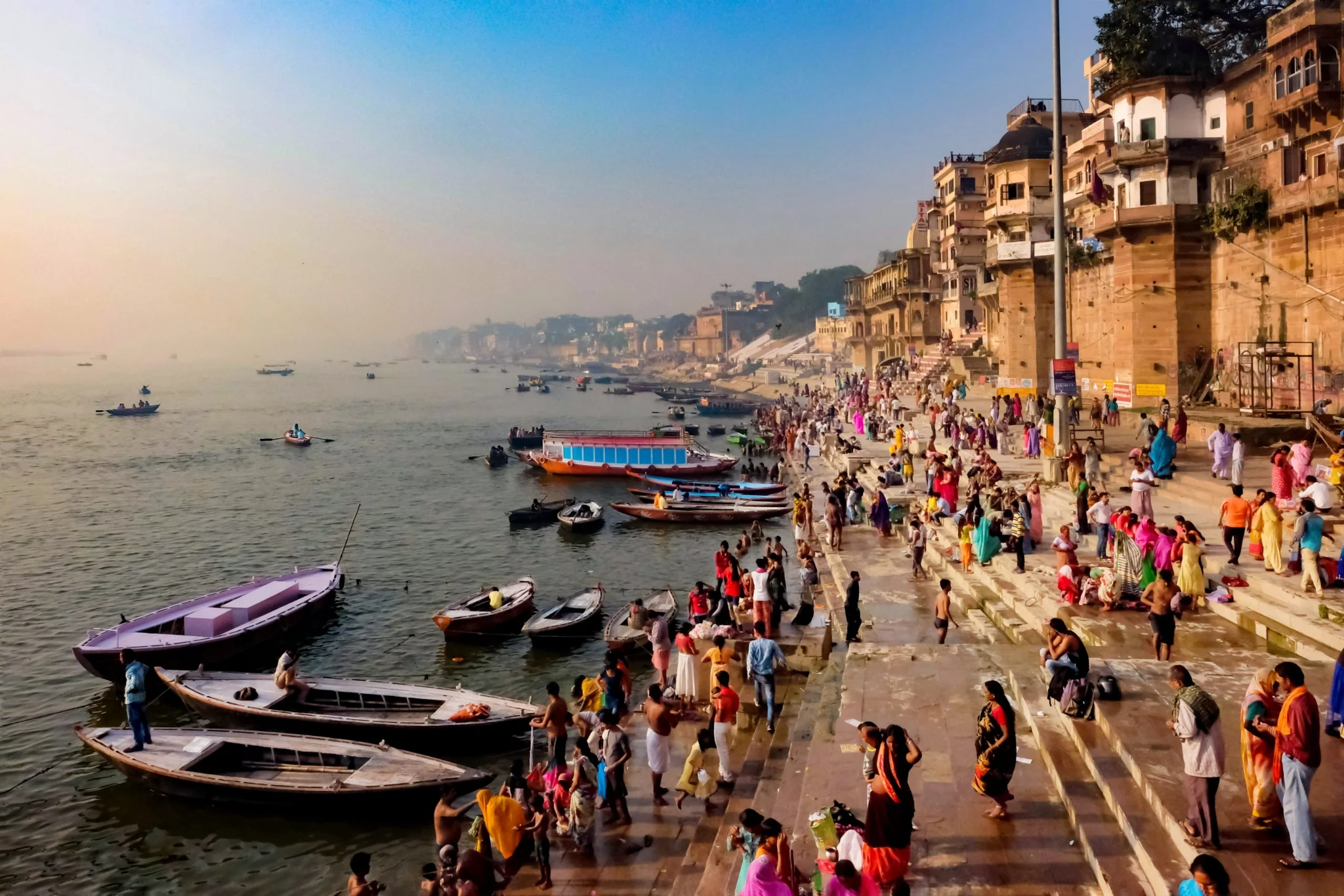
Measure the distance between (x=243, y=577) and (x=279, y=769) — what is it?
15.2m

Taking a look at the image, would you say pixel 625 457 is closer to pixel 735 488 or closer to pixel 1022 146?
pixel 735 488

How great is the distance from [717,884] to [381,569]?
2029 centimetres

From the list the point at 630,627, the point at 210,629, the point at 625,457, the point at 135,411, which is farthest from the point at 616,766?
the point at 135,411

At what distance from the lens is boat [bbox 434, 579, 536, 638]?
17453mm

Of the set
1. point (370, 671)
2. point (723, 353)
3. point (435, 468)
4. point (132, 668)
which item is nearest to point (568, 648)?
point (370, 671)

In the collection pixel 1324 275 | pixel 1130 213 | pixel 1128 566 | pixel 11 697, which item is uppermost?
pixel 1130 213

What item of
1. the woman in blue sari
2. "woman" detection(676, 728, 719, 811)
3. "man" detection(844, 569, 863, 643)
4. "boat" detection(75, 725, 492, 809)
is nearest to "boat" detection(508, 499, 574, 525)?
"boat" detection(75, 725, 492, 809)

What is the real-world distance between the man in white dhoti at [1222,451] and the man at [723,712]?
971 centimetres

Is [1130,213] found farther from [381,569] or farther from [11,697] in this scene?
[11,697]

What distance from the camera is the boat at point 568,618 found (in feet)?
55.3

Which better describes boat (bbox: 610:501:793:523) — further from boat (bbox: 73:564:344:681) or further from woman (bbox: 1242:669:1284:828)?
woman (bbox: 1242:669:1284:828)

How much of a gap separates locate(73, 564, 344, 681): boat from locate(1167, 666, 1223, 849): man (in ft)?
51.5

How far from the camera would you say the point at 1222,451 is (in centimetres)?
1373

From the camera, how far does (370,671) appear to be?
16531 mm
